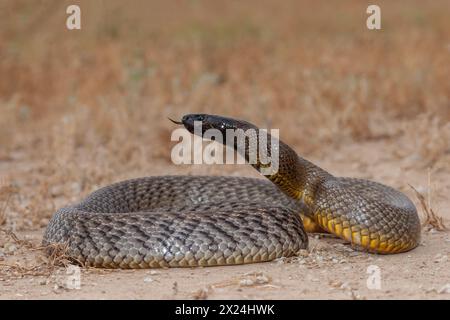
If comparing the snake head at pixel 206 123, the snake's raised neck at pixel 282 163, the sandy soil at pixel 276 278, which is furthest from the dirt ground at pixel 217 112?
the snake head at pixel 206 123

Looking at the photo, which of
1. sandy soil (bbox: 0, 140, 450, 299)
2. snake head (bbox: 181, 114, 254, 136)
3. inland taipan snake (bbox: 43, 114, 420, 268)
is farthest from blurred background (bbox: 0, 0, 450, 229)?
snake head (bbox: 181, 114, 254, 136)

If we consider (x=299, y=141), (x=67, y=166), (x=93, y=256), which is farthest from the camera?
(x=299, y=141)

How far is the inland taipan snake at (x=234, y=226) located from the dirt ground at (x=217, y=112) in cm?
14

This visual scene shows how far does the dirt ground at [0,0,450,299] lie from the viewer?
602 cm

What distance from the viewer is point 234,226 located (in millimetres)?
6441

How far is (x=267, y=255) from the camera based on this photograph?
6.45 meters

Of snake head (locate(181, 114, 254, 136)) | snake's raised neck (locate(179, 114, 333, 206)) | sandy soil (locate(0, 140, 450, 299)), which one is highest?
snake head (locate(181, 114, 254, 136))

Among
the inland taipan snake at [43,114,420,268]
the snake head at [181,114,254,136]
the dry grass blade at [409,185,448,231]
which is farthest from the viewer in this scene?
the dry grass blade at [409,185,448,231]

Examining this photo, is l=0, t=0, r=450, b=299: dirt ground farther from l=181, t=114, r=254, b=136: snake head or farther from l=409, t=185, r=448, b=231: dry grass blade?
l=181, t=114, r=254, b=136: snake head

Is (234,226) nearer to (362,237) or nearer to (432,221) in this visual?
(362,237)

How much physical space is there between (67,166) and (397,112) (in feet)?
15.5

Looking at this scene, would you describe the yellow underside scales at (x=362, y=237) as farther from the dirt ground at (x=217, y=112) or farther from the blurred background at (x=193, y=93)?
the blurred background at (x=193, y=93)

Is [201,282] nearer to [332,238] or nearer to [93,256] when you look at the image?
[93,256]

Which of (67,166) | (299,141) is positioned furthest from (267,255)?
(299,141)
